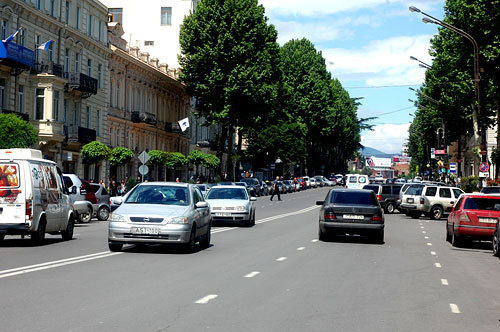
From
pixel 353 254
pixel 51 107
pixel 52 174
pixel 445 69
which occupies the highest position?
pixel 445 69

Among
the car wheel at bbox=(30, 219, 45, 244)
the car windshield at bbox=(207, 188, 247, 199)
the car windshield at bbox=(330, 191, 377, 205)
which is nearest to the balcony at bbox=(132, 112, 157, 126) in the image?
the car windshield at bbox=(207, 188, 247, 199)

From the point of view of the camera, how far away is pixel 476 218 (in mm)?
22328

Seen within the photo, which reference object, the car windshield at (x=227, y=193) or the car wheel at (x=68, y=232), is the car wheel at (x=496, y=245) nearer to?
the car wheel at (x=68, y=232)

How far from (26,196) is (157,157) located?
150 feet

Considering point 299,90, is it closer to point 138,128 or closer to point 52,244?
point 138,128

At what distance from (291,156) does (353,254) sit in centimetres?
7986

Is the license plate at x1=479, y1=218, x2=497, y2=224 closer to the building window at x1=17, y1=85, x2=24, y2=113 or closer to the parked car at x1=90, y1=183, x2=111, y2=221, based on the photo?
the parked car at x1=90, y1=183, x2=111, y2=221

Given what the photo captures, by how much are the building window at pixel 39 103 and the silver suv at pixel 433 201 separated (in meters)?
22.4

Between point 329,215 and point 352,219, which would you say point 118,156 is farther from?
point 352,219

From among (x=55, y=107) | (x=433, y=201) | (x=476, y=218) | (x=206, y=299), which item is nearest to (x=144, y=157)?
(x=55, y=107)

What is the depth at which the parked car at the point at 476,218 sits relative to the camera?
22.2 meters

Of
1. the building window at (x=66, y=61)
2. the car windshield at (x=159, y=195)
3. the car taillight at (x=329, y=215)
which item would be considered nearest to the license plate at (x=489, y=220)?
the car taillight at (x=329, y=215)

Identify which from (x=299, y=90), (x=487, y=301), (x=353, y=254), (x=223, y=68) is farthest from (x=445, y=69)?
(x=487, y=301)

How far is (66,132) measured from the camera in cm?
5303
